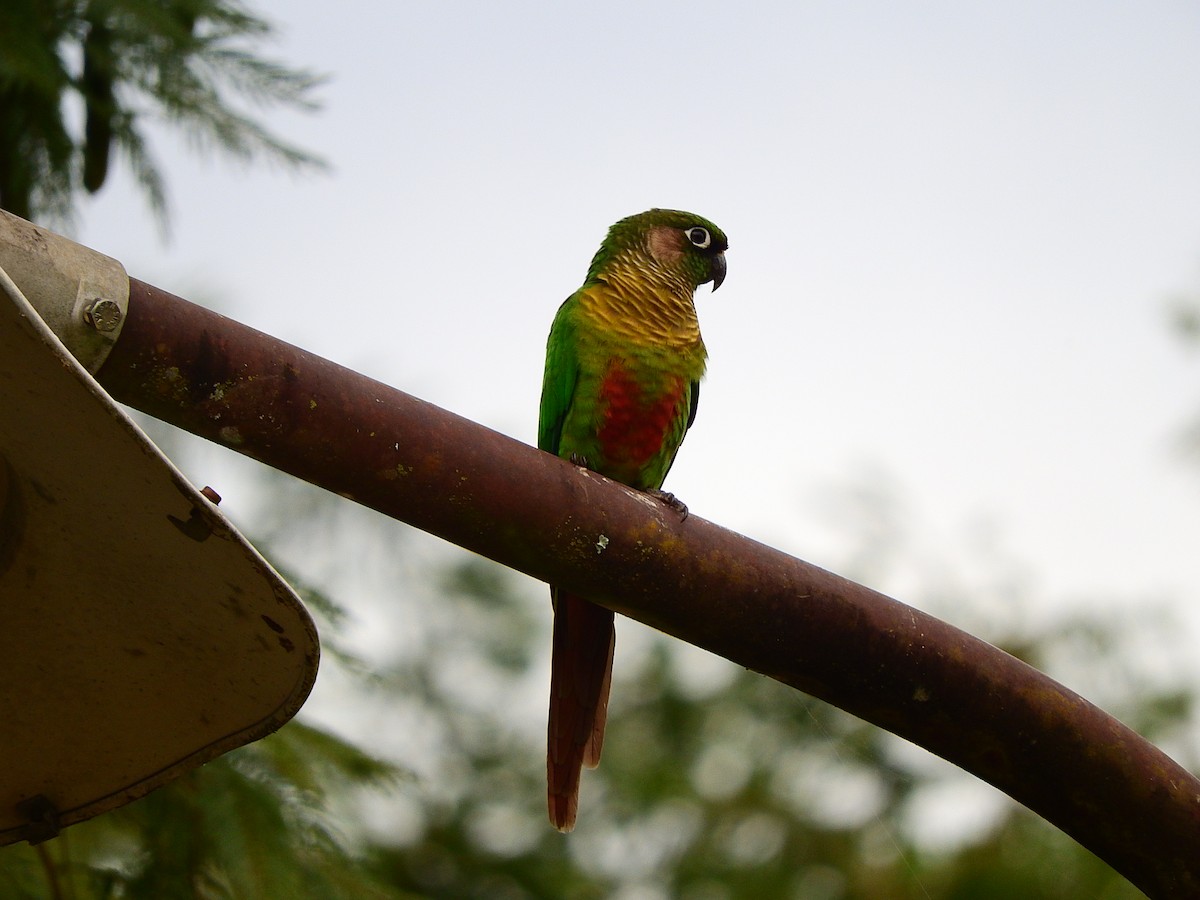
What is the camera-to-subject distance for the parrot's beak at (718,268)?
176 inches

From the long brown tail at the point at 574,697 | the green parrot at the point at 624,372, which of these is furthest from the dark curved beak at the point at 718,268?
the long brown tail at the point at 574,697

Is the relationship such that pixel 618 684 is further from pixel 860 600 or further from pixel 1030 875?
pixel 860 600

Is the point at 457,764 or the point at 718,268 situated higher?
the point at 718,268

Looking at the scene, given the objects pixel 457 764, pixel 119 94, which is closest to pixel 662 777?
→ pixel 457 764

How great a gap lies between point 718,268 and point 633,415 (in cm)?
104

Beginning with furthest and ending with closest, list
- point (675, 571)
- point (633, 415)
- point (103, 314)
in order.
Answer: point (633, 415)
point (675, 571)
point (103, 314)

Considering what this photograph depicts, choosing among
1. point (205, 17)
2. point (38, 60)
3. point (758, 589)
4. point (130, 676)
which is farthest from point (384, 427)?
point (205, 17)

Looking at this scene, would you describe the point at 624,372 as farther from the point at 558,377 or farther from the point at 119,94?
the point at 119,94

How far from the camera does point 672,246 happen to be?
4.37 m

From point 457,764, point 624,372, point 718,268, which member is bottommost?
point 457,764

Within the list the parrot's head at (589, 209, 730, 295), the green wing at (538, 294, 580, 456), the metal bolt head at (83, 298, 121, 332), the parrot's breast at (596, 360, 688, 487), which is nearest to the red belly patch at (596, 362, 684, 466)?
the parrot's breast at (596, 360, 688, 487)

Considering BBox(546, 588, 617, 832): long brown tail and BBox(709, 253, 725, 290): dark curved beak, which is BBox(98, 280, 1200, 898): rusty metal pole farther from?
BBox(709, 253, 725, 290): dark curved beak

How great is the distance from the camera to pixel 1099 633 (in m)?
5.36

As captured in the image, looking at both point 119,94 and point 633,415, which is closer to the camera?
point 119,94
